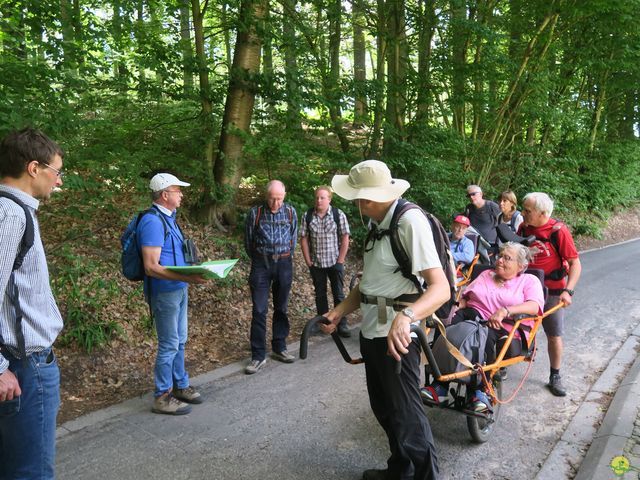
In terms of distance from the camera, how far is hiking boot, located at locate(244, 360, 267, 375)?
5595 mm

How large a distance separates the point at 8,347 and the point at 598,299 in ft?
30.5

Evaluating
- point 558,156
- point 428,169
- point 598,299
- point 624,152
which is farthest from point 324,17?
point 624,152

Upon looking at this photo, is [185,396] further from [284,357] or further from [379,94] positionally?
[379,94]

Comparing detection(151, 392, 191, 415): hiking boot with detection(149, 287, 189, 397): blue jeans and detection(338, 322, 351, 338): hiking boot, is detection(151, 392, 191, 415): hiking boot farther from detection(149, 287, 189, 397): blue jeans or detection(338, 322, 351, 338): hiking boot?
detection(338, 322, 351, 338): hiking boot

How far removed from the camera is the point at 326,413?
15.2 ft

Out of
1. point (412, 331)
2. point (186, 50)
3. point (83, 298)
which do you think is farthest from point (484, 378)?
point (186, 50)

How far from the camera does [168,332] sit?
444 cm

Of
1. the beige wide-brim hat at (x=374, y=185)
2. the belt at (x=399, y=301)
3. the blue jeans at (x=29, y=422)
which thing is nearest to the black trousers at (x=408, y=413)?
the belt at (x=399, y=301)

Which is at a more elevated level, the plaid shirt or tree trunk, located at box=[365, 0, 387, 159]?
tree trunk, located at box=[365, 0, 387, 159]

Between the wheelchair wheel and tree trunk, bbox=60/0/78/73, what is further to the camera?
tree trunk, bbox=60/0/78/73

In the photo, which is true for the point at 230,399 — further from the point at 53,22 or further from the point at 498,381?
the point at 53,22

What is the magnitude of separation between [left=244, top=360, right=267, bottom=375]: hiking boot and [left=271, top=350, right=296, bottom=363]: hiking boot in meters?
0.25

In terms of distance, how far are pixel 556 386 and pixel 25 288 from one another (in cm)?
493

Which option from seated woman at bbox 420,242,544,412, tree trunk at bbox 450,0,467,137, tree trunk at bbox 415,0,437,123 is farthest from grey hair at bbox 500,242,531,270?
tree trunk at bbox 450,0,467,137
